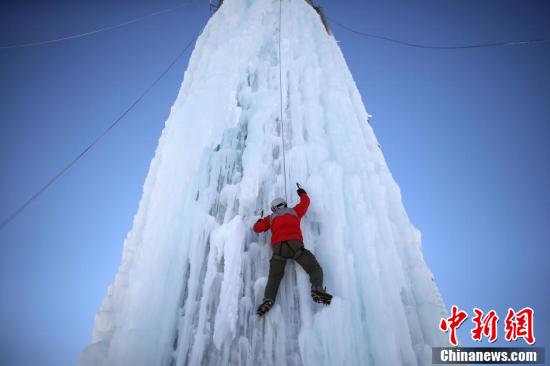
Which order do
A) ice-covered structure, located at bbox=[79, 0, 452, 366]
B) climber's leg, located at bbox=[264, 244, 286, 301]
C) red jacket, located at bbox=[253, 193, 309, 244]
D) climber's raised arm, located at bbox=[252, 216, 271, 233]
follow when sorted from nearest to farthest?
1. ice-covered structure, located at bbox=[79, 0, 452, 366]
2. climber's leg, located at bbox=[264, 244, 286, 301]
3. red jacket, located at bbox=[253, 193, 309, 244]
4. climber's raised arm, located at bbox=[252, 216, 271, 233]

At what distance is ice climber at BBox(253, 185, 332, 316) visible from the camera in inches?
94.3

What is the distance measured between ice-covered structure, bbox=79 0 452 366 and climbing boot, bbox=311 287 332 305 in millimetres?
78

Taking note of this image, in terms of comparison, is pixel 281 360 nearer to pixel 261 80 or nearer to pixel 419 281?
pixel 419 281

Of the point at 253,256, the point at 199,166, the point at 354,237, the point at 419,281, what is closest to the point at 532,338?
the point at 419,281

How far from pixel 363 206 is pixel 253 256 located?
4.06 feet

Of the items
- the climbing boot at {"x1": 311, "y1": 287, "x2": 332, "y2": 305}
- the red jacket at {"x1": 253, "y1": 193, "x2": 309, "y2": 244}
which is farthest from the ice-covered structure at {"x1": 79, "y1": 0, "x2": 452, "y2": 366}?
the red jacket at {"x1": 253, "y1": 193, "x2": 309, "y2": 244}

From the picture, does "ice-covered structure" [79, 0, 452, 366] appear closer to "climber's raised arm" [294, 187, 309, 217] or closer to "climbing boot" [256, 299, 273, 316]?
"climbing boot" [256, 299, 273, 316]

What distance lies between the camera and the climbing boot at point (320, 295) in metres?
2.36

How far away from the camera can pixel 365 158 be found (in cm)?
372

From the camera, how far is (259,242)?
9.53 feet

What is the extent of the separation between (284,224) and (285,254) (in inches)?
10.1

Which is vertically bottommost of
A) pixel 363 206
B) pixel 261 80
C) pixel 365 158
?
pixel 363 206

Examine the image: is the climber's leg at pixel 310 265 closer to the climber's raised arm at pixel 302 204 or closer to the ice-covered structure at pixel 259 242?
the ice-covered structure at pixel 259 242

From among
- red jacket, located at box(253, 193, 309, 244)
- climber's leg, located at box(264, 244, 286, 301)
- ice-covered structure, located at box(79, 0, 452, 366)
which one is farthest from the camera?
red jacket, located at box(253, 193, 309, 244)
